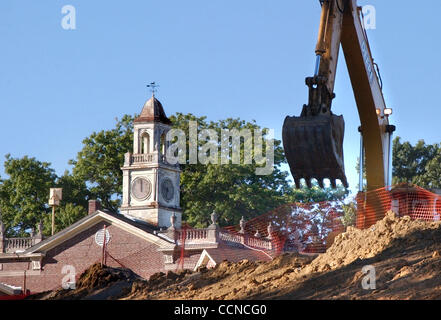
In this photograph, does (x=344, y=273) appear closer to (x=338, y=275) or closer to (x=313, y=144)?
(x=338, y=275)

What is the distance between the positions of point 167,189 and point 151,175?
5.50 feet

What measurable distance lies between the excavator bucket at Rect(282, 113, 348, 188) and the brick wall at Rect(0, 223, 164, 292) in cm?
4551

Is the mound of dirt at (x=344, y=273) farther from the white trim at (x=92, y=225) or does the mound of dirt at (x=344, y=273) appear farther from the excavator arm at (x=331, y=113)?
the white trim at (x=92, y=225)

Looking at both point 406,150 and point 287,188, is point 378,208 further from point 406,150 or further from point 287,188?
point 406,150

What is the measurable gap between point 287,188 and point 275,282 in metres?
60.3

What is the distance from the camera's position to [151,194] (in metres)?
70.3

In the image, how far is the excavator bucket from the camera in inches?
672

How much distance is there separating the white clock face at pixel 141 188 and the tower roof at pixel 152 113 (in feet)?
14.6

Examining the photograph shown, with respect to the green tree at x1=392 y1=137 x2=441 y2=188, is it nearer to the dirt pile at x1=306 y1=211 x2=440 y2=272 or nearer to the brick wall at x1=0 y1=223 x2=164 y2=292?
the brick wall at x1=0 y1=223 x2=164 y2=292

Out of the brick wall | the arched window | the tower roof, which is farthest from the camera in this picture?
the arched window

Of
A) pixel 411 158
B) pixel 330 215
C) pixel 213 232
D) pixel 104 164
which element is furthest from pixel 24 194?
pixel 330 215

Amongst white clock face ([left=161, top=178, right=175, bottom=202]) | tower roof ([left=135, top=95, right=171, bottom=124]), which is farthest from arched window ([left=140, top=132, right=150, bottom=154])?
white clock face ([left=161, top=178, right=175, bottom=202])

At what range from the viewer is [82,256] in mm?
64438

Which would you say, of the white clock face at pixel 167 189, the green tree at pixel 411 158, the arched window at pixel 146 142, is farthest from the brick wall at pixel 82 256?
the green tree at pixel 411 158
